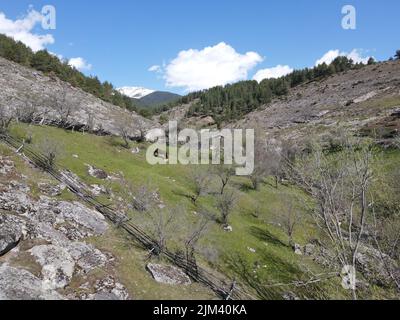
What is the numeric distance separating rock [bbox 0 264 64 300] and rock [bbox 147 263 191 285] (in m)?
7.80

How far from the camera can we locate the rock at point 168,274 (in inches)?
1044

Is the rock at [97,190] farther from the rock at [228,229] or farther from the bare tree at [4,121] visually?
the bare tree at [4,121]

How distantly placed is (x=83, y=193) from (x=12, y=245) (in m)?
13.1

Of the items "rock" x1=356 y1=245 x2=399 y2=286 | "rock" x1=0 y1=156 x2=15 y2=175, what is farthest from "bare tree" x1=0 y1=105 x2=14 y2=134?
"rock" x1=356 y1=245 x2=399 y2=286

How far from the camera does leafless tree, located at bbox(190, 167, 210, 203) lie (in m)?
48.3

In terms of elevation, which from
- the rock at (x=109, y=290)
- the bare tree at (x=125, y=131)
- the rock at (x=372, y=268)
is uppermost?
the bare tree at (x=125, y=131)

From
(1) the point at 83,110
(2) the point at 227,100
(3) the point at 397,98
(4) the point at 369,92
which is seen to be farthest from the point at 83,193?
(2) the point at 227,100

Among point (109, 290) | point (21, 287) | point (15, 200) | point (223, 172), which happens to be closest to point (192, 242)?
point (109, 290)

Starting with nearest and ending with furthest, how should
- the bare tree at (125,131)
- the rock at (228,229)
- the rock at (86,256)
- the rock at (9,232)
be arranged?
the rock at (9,232), the rock at (86,256), the rock at (228,229), the bare tree at (125,131)

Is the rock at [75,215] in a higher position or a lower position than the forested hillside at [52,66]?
lower

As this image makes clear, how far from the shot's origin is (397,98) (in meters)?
109

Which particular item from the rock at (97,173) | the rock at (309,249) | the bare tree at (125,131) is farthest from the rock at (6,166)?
the rock at (309,249)

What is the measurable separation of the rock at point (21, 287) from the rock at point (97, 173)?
22.0 meters

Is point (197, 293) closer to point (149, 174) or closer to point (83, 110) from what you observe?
point (149, 174)
